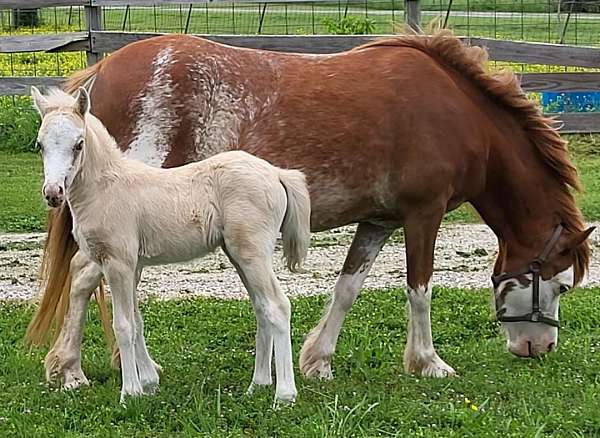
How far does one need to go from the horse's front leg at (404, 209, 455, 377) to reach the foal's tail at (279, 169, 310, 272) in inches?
36.4

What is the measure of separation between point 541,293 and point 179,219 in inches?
88.5

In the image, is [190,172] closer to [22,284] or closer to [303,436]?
[303,436]

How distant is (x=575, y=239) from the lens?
18.8ft

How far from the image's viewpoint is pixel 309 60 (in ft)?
18.9

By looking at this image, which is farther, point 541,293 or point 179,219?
point 541,293

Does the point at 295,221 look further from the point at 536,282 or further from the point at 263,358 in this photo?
the point at 536,282

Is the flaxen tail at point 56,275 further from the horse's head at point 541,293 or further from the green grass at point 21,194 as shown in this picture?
the green grass at point 21,194

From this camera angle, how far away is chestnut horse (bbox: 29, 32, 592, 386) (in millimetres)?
5461

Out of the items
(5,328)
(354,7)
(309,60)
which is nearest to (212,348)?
(5,328)

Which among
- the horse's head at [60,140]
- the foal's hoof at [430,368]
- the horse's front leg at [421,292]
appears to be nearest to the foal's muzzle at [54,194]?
the horse's head at [60,140]

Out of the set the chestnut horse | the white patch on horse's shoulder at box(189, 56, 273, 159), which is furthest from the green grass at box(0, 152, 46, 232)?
the white patch on horse's shoulder at box(189, 56, 273, 159)

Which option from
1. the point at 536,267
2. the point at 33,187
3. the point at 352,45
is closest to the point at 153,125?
the point at 536,267

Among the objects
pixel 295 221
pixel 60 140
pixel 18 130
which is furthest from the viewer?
pixel 18 130

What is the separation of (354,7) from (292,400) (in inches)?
1088
